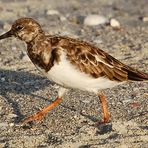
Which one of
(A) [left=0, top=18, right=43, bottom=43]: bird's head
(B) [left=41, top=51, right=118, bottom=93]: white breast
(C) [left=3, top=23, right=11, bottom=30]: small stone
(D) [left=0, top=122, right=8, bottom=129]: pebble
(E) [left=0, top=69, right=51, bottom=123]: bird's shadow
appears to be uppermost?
(A) [left=0, top=18, right=43, bottom=43]: bird's head

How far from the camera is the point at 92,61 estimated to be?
6.21 m

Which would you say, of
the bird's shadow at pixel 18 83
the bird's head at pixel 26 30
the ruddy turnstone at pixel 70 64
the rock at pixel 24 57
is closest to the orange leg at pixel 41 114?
the ruddy turnstone at pixel 70 64

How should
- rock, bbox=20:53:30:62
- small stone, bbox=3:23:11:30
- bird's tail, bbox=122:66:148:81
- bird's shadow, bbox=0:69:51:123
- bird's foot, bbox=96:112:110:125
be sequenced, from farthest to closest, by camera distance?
small stone, bbox=3:23:11:30 → rock, bbox=20:53:30:62 → bird's shadow, bbox=0:69:51:123 → bird's tail, bbox=122:66:148:81 → bird's foot, bbox=96:112:110:125

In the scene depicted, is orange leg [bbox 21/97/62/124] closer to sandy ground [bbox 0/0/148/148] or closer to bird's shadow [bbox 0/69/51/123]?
sandy ground [bbox 0/0/148/148]

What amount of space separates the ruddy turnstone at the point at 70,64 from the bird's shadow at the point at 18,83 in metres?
0.98

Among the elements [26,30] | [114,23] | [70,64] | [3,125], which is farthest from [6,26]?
[70,64]

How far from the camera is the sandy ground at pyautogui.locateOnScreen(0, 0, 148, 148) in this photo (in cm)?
570

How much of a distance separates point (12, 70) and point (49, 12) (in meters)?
3.98

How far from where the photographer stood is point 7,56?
29.7 ft

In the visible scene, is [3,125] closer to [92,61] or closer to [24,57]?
[92,61]

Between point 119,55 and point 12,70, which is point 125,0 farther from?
point 12,70

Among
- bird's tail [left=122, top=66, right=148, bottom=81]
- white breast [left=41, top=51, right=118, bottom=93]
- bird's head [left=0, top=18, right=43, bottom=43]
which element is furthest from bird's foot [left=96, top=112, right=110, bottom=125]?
bird's head [left=0, top=18, right=43, bottom=43]

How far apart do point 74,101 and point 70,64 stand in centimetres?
110

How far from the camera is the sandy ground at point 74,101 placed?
18.7ft
